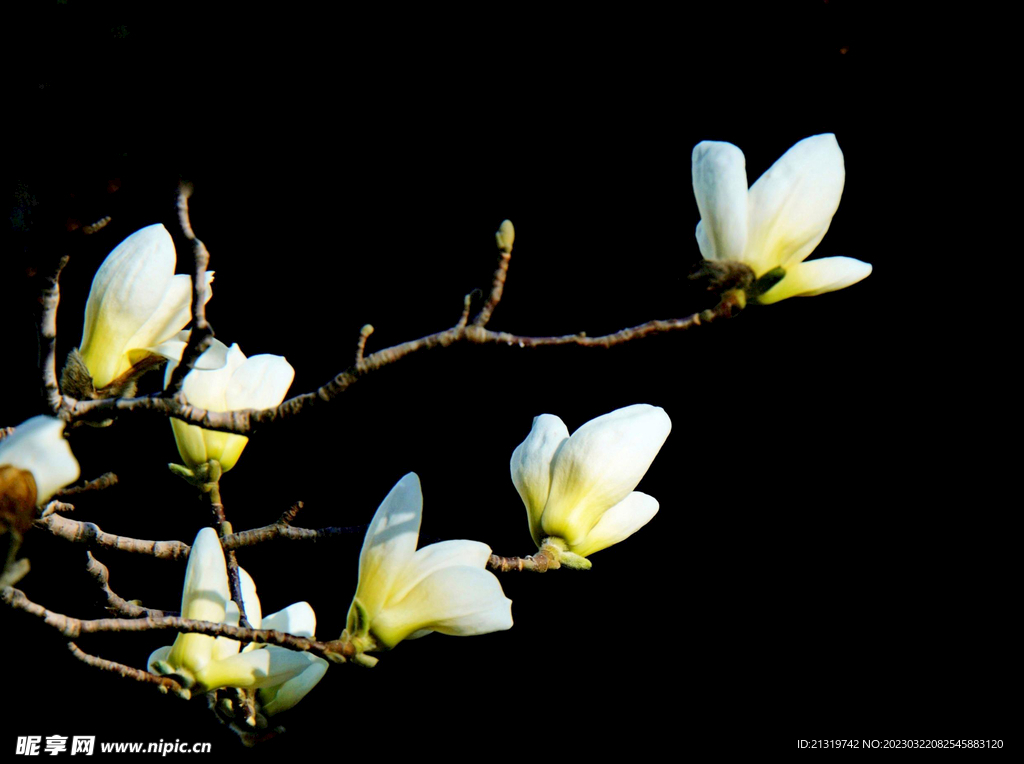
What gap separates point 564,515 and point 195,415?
28cm

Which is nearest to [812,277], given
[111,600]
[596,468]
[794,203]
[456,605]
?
[794,203]

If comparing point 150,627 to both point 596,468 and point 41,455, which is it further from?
point 596,468

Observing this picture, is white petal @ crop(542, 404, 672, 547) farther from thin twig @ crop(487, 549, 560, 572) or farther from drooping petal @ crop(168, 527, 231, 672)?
drooping petal @ crop(168, 527, 231, 672)

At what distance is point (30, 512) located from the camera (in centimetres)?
34

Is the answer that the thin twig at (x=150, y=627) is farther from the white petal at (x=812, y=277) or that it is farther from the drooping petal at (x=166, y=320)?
the white petal at (x=812, y=277)

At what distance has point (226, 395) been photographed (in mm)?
600

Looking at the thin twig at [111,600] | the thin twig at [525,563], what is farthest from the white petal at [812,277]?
the thin twig at [111,600]

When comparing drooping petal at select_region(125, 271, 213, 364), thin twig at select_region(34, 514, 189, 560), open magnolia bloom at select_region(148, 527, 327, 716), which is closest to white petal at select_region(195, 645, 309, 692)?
open magnolia bloom at select_region(148, 527, 327, 716)

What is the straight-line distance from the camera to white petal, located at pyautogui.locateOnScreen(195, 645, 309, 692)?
472 mm

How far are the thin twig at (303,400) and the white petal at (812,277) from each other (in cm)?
12

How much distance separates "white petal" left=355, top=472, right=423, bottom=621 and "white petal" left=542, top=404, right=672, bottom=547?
14cm

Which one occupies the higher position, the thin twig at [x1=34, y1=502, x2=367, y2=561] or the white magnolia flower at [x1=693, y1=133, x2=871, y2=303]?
the white magnolia flower at [x1=693, y1=133, x2=871, y2=303]

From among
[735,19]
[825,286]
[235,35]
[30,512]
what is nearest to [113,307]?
[30,512]

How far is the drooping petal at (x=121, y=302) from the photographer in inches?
20.0
